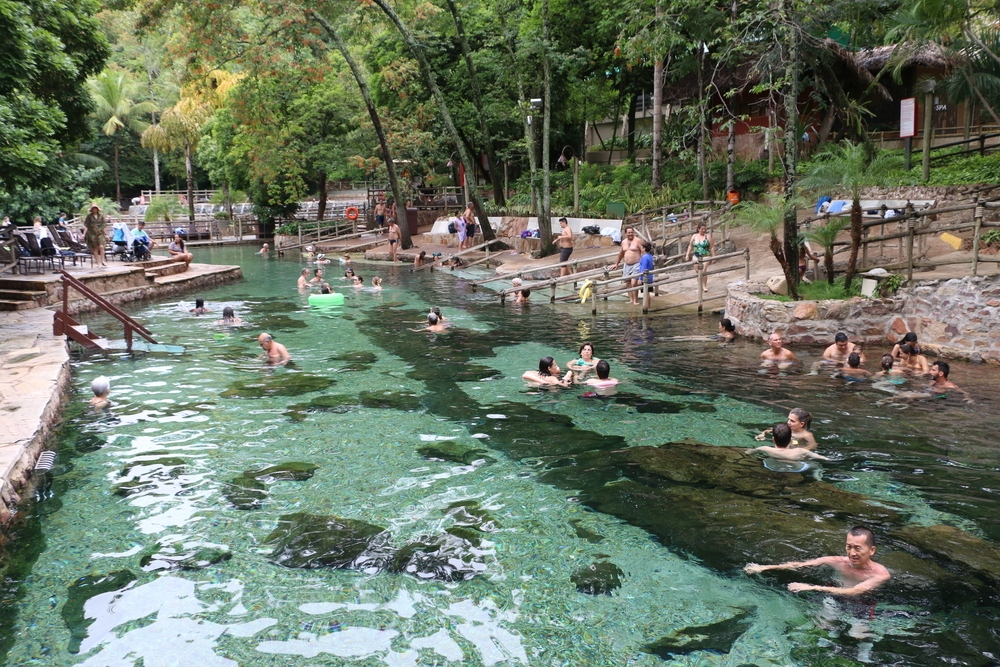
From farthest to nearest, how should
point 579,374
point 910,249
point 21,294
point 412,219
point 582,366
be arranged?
point 412,219 < point 21,294 < point 910,249 < point 579,374 < point 582,366

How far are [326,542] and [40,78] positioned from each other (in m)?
15.2

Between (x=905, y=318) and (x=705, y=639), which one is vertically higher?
(x=905, y=318)

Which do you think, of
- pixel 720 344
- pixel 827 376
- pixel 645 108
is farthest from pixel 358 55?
pixel 827 376

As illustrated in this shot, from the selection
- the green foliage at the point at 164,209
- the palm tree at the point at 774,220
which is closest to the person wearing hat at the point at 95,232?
the palm tree at the point at 774,220

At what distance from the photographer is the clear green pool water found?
6277 millimetres

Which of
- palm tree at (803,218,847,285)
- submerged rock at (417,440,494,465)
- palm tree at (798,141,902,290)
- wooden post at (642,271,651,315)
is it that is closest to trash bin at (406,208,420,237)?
wooden post at (642,271,651,315)

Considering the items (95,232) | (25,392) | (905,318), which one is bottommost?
(25,392)

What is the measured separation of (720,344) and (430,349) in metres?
5.95

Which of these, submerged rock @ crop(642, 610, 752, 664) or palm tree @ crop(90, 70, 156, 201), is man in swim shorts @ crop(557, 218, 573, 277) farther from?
palm tree @ crop(90, 70, 156, 201)

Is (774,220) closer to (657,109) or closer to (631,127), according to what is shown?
(657,109)

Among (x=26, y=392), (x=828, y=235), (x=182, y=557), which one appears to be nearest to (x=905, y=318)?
(x=828, y=235)

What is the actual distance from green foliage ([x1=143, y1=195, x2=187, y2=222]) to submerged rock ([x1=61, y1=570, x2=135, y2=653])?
45341mm

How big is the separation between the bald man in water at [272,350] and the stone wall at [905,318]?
9297mm

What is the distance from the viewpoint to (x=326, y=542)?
786 cm
